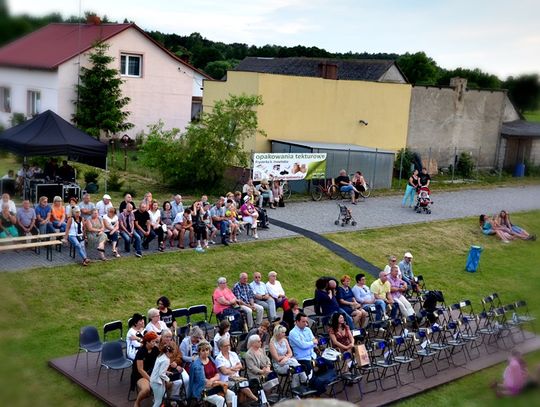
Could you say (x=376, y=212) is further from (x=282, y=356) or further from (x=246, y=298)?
(x=282, y=356)

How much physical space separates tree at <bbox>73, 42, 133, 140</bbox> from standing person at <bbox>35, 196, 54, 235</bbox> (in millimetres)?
13468

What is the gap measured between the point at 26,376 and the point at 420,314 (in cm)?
1370

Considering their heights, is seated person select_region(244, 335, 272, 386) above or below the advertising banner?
below

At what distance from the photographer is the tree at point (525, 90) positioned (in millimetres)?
1478

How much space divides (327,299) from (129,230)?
569 centimetres

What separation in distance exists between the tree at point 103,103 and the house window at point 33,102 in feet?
88.7

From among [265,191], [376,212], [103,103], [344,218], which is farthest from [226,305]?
[103,103]

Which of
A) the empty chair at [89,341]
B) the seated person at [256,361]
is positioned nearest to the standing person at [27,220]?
the empty chair at [89,341]

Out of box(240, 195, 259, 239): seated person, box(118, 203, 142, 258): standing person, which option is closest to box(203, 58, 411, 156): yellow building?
box(240, 195, 259, 239): seated person

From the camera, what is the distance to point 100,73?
28.0 metres

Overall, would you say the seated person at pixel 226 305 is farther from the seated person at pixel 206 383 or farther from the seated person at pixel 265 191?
the seated person at pixel 265 191

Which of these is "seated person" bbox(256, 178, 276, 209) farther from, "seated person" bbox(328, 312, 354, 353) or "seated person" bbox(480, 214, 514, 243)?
"seated person" bbox(328, 312, 354, 353)

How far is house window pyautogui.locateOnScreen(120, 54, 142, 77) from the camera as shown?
3612 cm

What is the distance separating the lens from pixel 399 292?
594 inches
